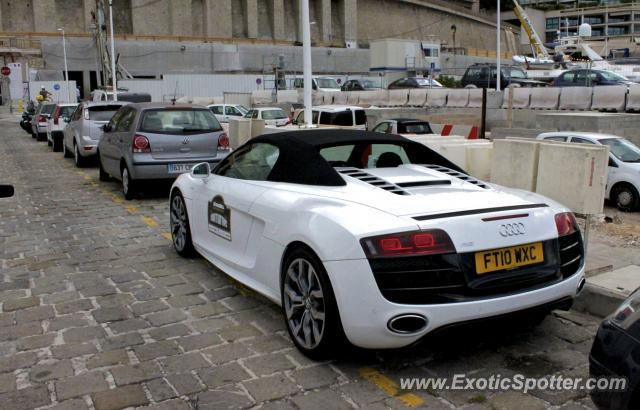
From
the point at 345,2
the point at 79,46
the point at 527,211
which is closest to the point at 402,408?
the point at 527,211

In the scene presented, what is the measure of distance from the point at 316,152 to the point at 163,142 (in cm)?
623

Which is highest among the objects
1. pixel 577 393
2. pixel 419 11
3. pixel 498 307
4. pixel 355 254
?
pixel 419 11

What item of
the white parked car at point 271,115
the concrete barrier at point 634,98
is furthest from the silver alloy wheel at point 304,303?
the white parked car at point 271,115

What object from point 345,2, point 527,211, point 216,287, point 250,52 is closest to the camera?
point 527,211

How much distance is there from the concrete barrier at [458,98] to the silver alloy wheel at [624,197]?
53.7 feet

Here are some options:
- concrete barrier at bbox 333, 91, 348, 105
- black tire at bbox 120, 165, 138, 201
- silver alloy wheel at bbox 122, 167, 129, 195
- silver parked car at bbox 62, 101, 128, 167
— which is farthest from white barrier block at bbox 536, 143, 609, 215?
concrete barrier at bbox 333, 91, 348, 105

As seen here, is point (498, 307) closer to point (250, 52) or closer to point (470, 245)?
point (470, 245)

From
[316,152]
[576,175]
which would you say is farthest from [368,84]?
[316,152]

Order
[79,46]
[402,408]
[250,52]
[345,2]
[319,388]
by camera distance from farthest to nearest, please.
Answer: [345,2] < [250,52] < [79,46] < [319,388] < [402,408]

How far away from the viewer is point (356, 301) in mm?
3711

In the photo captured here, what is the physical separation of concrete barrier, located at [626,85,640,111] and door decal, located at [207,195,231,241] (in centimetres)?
1926

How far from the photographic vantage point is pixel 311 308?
413cm

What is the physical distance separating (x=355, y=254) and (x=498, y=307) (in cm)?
91

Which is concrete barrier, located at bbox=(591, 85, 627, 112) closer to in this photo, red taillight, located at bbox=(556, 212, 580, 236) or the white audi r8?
the white audi r8
